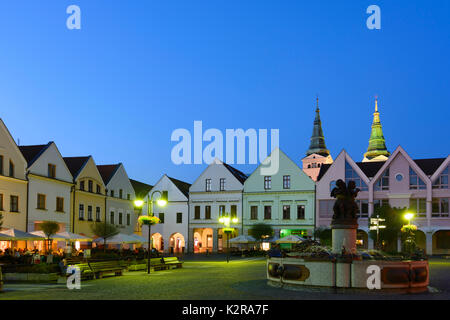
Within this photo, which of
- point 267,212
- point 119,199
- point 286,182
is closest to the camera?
point 119,199

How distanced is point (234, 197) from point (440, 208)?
2203 centimetres

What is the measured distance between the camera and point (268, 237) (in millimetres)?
54906

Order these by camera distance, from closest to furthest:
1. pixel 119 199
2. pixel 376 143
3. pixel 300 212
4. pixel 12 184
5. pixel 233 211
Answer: pixel 12 184
pixel 300 212
pixel 119 199
pixel 233 211
pixel 376 143

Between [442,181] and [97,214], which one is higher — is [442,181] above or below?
above

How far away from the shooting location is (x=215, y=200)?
61906 mm

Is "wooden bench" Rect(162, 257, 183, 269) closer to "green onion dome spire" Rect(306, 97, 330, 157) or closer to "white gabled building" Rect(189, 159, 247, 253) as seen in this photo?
"white gabled building" Rect(189, 159, 247, 253)

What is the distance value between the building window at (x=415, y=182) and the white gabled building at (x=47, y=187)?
33939 millimetres

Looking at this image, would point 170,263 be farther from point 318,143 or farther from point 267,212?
point 318,143

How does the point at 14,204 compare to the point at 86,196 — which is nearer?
the point at 14,204

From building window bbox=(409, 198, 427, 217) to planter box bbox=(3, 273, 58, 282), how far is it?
40921 mm

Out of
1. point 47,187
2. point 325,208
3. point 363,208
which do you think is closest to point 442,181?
point 363,208

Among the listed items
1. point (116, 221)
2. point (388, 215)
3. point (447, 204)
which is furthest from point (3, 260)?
point (447, 204)

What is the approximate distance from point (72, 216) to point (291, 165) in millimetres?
24223
